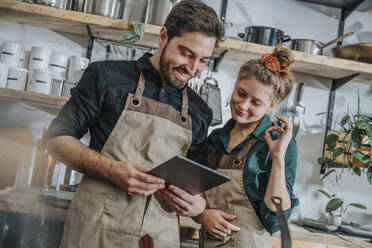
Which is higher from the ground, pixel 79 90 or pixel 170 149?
pixel 79 90

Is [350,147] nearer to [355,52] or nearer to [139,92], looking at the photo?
[355,52]

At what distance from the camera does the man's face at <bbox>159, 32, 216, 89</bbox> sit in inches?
49.8

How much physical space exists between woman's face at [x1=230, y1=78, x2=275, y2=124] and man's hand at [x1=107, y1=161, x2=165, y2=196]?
1.45 feet

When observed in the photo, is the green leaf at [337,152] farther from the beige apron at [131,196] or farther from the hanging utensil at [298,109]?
the beige apron at [131,196]

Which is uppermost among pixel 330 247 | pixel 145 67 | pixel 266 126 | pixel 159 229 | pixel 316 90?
pixel 316 90

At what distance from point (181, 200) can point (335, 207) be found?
167 centimetres

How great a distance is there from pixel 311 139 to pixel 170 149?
5.68ft

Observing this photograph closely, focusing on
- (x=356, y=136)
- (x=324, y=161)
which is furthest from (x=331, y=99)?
(x=324, y=161)

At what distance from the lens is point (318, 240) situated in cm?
194

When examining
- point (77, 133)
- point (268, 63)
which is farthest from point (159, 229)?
point (268, 63)

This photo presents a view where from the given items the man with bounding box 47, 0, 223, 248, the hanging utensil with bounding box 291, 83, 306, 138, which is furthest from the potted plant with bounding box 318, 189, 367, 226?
the man with bounding box 47, 0, 223, 248

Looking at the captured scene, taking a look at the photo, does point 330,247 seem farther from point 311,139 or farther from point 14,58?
point 14,58

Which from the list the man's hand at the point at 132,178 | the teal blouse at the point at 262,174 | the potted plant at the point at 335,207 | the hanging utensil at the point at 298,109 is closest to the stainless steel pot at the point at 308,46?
the hanging utensil at the point at 298,109

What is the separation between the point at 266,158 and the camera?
1.32m
